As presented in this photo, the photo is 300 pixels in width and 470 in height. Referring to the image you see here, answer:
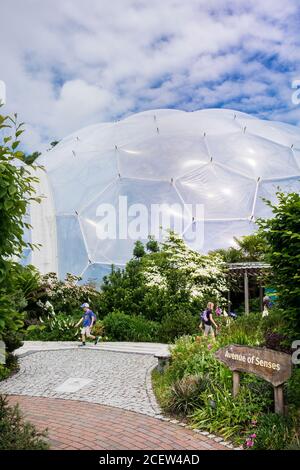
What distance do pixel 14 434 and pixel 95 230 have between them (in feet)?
61.2

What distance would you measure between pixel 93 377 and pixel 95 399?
1819mm

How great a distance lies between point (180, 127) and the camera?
2834cm

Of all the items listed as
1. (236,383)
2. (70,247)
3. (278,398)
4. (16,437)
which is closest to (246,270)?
(70,247)

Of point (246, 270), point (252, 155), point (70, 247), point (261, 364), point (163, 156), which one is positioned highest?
point (252, 155)

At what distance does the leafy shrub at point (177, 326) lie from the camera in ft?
48.9

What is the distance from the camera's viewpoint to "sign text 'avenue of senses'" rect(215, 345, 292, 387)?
651cm

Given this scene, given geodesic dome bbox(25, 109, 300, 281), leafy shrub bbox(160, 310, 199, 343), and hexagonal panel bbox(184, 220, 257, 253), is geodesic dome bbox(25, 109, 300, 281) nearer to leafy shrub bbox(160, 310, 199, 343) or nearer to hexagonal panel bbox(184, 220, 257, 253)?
hexagonal panel bbox(184, 220, 257, 253)

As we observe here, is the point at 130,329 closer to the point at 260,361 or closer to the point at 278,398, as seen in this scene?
the point at 260,361

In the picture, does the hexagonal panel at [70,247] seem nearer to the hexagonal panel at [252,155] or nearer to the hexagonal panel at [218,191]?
the hexagonal panel at [218,191]

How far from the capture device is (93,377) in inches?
408

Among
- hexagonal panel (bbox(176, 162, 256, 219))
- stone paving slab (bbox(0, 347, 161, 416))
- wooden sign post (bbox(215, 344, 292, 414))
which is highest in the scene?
hexagonal panel (bbox(176, 162, 256, 219))

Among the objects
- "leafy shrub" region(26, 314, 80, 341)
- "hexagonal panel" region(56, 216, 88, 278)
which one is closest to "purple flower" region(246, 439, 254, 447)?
"leafy shrub" region(26, 314, 80, 341)

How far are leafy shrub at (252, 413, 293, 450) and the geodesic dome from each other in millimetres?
15971
